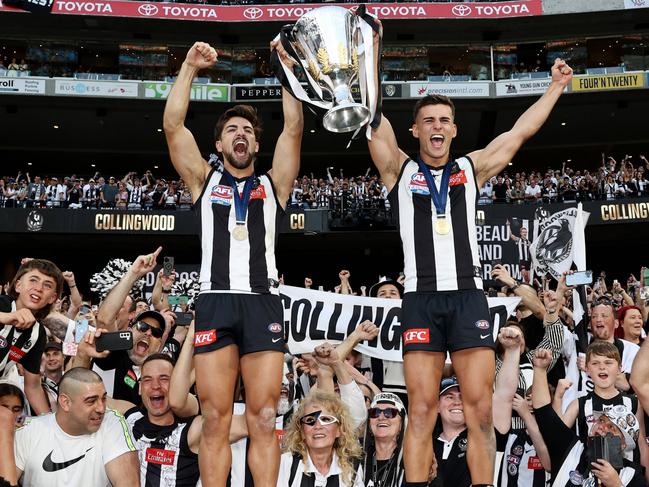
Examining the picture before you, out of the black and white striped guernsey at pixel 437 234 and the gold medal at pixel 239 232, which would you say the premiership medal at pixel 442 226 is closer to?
the black and white striped guernsey at pixel 437 234

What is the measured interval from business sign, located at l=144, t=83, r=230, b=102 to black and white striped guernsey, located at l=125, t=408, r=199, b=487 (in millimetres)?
25051

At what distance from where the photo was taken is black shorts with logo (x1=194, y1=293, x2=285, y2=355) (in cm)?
464

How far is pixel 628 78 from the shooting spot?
29.1m

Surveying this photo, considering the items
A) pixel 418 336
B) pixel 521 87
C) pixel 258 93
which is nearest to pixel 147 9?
pixel 258 93

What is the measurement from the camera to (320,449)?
530 centimetres

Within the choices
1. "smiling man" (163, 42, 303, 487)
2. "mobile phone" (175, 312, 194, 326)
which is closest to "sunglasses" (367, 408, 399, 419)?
"smiling man" (163, 42, 303, 487)

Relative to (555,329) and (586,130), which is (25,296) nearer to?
(555,329)

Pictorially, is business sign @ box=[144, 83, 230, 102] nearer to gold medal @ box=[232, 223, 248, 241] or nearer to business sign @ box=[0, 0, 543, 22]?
business sign @ box=[0, 0, 543, 22]

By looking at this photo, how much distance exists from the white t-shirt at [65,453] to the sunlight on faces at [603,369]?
3.47 meters

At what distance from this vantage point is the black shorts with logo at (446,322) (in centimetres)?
464

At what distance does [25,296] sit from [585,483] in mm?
4244

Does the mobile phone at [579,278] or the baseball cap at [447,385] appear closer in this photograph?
the baseball cap at [447,385]

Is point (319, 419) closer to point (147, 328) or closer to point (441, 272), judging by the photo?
point (441, 272)

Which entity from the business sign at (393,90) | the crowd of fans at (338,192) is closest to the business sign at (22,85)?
the crowd of fans at (338,192)
